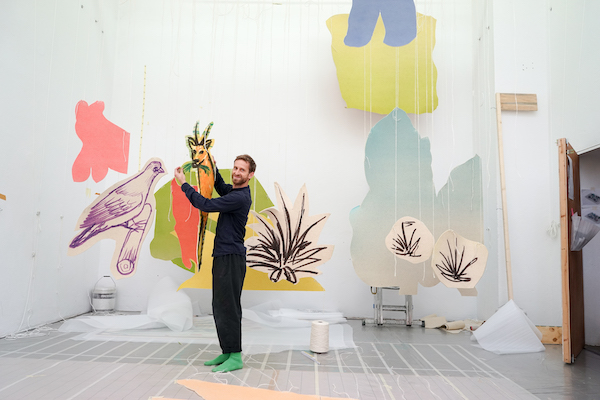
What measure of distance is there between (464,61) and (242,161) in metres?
3.27

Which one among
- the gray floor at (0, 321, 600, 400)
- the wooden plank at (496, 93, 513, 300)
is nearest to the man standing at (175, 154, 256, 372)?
the gray floor at (0, 321, 600, 400)

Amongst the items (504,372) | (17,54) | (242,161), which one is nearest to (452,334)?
(504,372)

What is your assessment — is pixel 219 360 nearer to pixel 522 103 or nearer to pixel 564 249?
pixel 564 249

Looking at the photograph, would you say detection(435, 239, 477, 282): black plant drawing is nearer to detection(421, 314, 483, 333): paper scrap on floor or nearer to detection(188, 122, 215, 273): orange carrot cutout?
detection(421, 314, 483, 333): paper scrap on floor

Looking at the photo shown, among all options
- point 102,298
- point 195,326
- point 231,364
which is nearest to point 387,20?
point 231,364

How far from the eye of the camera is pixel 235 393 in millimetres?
2195

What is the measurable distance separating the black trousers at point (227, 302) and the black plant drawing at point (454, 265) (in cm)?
156

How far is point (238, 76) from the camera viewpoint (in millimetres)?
4859

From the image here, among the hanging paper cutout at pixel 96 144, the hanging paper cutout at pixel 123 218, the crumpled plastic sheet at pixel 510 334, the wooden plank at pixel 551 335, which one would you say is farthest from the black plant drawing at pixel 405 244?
the hanging paper cutout at pixel 96 144

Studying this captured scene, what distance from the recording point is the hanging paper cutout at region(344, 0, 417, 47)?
12.6 feet

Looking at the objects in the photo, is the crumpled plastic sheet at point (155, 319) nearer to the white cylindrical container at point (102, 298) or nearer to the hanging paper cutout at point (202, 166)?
the white cylindrical container at point (102, 298)

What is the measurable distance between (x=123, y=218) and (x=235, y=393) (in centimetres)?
150

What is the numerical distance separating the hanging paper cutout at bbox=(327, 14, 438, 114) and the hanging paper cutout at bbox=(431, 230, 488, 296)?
5.68 feet

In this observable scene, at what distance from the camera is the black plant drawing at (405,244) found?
3293 millimetres
